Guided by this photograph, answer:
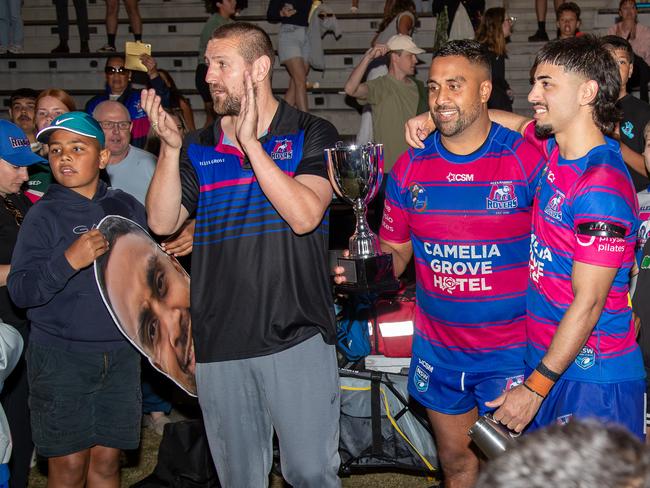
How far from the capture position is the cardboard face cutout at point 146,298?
3186mm

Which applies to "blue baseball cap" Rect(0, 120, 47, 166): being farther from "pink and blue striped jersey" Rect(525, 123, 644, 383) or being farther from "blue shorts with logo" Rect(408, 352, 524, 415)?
"pink and blue striped jersey" Rect(525, 123, 644, 383)

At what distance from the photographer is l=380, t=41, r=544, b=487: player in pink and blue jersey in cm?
304

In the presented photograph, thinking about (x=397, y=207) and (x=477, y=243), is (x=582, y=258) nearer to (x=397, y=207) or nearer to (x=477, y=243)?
(x=477, y=243)

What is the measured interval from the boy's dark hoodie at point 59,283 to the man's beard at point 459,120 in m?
1.51

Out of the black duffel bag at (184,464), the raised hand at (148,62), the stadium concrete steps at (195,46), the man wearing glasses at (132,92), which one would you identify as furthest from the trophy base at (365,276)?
the stadium concrete steps at (195,46)

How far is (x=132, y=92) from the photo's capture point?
657 centimetres

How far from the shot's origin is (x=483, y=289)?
3.06 m

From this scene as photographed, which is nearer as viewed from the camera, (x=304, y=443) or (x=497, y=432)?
(x=497, y=432)

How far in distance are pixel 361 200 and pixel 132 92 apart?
4.10 metres

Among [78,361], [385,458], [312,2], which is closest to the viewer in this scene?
[78,361]

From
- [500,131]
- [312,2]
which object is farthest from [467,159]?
[312,2]

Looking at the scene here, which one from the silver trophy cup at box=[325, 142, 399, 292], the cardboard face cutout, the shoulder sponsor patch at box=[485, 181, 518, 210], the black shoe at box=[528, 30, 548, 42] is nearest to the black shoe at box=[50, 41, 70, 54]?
the black shoe at box=[528, 30, 548, 42]

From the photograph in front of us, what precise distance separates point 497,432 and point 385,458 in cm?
215

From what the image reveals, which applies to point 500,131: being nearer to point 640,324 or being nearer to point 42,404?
point 640,324
